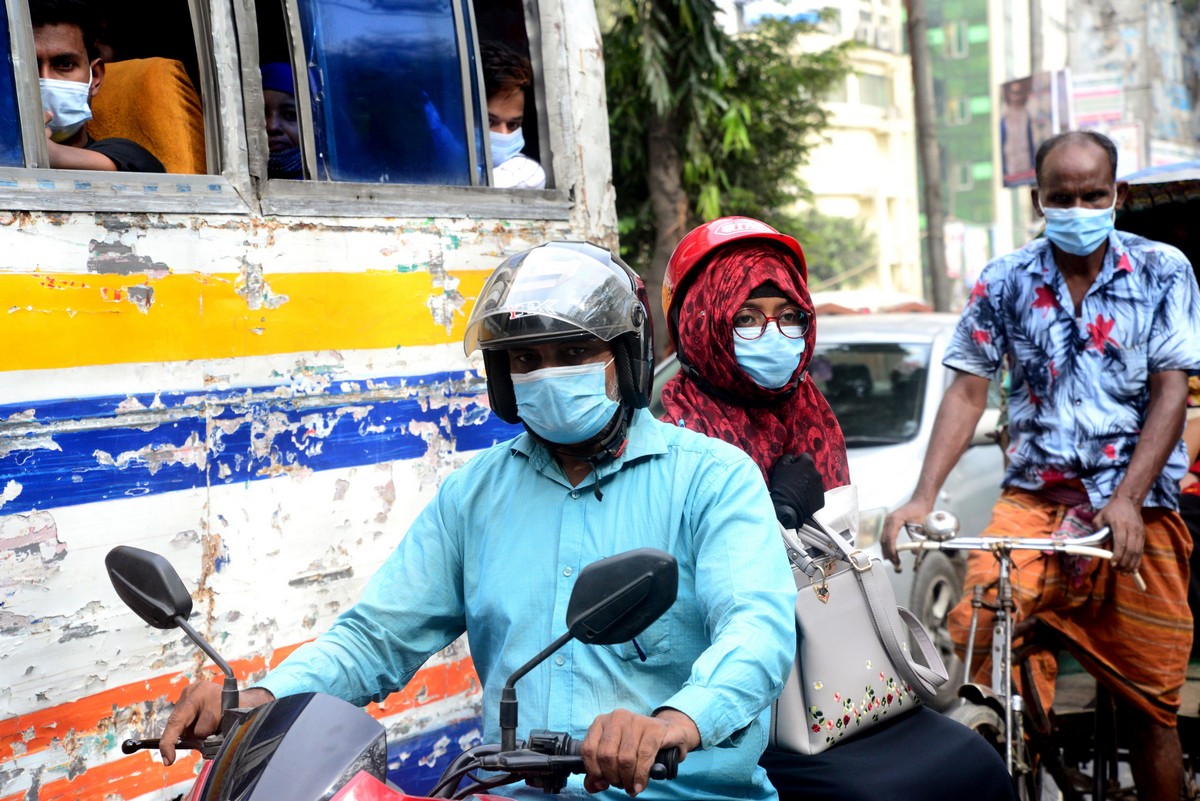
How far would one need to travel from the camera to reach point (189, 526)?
3506 millimetres

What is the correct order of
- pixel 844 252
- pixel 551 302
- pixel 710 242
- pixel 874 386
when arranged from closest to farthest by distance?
pixel 551 302, pixel 710 242, pixel 874 386, pixel 844 252

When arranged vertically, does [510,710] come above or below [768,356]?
below

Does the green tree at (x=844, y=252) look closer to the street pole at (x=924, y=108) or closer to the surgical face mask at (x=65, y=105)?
the street pole at (x=924, y=108)

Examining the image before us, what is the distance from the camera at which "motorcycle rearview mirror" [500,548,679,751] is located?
73.7 inches

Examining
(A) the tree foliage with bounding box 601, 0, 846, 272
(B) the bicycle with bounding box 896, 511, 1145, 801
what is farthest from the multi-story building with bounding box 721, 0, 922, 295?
(B) the bicycle with bounding box 896, 511, 1145, 801

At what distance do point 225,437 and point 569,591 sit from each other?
62.1 inches

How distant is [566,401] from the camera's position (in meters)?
2.40

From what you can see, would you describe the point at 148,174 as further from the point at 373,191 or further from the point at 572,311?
the point at 572,311

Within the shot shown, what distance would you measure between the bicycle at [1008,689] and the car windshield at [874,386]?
2890 millimetres

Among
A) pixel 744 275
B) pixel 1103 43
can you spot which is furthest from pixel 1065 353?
pixel 1103 43

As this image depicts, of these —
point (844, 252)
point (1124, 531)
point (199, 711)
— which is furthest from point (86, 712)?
point (844, 252)

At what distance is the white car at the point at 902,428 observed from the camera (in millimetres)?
6535

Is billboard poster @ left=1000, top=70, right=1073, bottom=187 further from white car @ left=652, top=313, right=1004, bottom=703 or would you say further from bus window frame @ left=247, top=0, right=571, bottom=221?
bus window frame @ left=247, top=0, right=571, bottom=221

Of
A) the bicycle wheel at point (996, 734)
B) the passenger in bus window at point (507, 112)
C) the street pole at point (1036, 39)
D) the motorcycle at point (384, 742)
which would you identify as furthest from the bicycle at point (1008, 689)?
the street pole at point (1036, 39)
